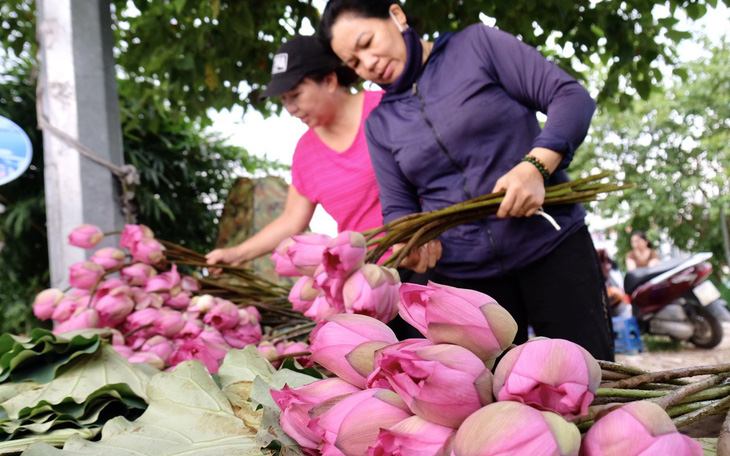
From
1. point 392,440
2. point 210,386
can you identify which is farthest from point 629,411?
point 210,386

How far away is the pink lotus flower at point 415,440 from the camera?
0.31 meters

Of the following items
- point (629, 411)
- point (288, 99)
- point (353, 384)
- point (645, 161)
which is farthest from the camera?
point (645, 161)

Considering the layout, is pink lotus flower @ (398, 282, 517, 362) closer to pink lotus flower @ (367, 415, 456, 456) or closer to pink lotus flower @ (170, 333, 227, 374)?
pink lotus flower @ (367, 415, 456, 456)

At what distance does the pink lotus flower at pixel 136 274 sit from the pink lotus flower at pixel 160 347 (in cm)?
23

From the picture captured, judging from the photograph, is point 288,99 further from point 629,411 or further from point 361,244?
point 629,411

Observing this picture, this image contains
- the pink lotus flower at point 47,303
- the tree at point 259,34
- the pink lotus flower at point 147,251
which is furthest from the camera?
the tree at point 259,34

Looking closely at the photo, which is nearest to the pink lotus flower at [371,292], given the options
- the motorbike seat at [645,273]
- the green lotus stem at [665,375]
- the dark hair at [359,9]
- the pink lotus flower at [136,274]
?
the green lotus stem at [665,375]

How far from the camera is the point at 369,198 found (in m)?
1.71

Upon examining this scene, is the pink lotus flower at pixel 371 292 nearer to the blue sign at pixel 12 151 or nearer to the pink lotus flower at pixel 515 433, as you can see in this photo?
the pink lotus flower at pixel 515 433

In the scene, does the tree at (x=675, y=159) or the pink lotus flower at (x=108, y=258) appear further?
the tree at (x=675, y=159)

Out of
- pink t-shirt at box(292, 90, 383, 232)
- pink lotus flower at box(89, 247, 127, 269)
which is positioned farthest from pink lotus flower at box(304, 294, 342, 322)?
pink t-shirt at box(292, 90, 383, 232)

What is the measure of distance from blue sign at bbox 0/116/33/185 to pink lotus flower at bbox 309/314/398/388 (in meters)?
1.74

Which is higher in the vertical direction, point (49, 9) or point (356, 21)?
point (49, 9)

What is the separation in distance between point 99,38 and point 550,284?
149cm
